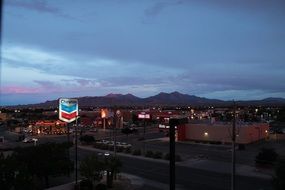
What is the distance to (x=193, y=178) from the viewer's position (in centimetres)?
4519

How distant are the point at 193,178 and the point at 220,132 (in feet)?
117

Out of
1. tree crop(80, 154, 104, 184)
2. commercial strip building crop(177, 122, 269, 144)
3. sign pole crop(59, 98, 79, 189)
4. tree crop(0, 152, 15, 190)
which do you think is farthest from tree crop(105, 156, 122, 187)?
commercial strip building crop(177, 122, 269, 144)

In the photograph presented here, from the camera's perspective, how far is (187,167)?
52.5 metres

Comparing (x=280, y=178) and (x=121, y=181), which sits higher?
(x=280, y=178)

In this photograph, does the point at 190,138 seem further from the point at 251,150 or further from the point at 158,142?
the point at 251,150

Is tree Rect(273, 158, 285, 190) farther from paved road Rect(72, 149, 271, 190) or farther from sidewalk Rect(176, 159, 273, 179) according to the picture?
sidewalk Rect(176, 159, 273, 179)

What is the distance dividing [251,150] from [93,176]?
38897 mm

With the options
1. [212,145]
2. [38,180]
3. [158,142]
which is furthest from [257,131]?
[38,180]

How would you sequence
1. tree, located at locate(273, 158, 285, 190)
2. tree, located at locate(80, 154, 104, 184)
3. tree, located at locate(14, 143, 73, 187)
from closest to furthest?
tree, located at locate(273, 158, 285, 190), tree, located at locate(80, 154, 104, 184), tree, located at locate(14, 143, 73, 187)

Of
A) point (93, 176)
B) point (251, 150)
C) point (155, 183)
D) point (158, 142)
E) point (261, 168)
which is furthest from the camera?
point (158, 142)

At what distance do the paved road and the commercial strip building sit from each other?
85.5ft

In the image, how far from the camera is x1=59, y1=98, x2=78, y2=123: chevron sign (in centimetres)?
5081

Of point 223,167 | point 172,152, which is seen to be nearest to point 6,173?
point 172,152

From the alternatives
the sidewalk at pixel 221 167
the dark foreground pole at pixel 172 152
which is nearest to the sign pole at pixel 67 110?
the sidewalk at pixel 221 167
